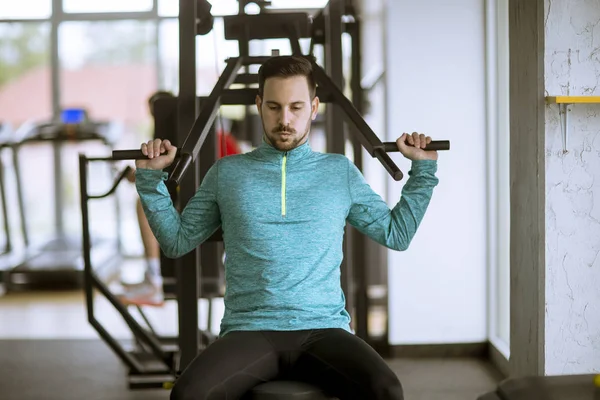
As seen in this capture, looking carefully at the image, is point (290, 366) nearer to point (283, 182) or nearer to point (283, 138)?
point (283, 182)

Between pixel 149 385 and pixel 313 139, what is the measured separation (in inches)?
140

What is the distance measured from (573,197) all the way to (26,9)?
603 cm

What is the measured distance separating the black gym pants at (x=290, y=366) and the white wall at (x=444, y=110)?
1996 mm

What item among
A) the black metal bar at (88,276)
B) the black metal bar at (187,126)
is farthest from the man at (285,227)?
the black metal bar at (88,276)

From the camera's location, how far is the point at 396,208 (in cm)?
234

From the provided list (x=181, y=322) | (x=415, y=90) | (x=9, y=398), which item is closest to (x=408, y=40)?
(x=415, y=90)

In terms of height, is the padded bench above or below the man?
below

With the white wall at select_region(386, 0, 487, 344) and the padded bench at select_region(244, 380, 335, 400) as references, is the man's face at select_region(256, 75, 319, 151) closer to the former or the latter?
the padded bench at select_region(244, 380, 335, 400)

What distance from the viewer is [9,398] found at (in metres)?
3.69

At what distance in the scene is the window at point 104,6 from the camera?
7496mm

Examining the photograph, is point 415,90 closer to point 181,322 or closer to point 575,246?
point 575,246

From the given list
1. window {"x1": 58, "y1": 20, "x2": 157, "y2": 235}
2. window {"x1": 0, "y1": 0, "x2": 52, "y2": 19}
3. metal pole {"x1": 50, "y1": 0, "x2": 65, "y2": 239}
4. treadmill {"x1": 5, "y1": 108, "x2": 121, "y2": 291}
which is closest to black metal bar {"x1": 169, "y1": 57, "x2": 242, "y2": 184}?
treadmill {"x1": 5, "y1": 108, "x2": 121, "y2": 291}

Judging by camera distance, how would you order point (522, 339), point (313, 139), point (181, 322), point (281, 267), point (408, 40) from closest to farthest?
point (281, 267), point (181, 322), point (522, 339), point (408, 40), point (313, 139)

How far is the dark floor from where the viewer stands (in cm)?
369
